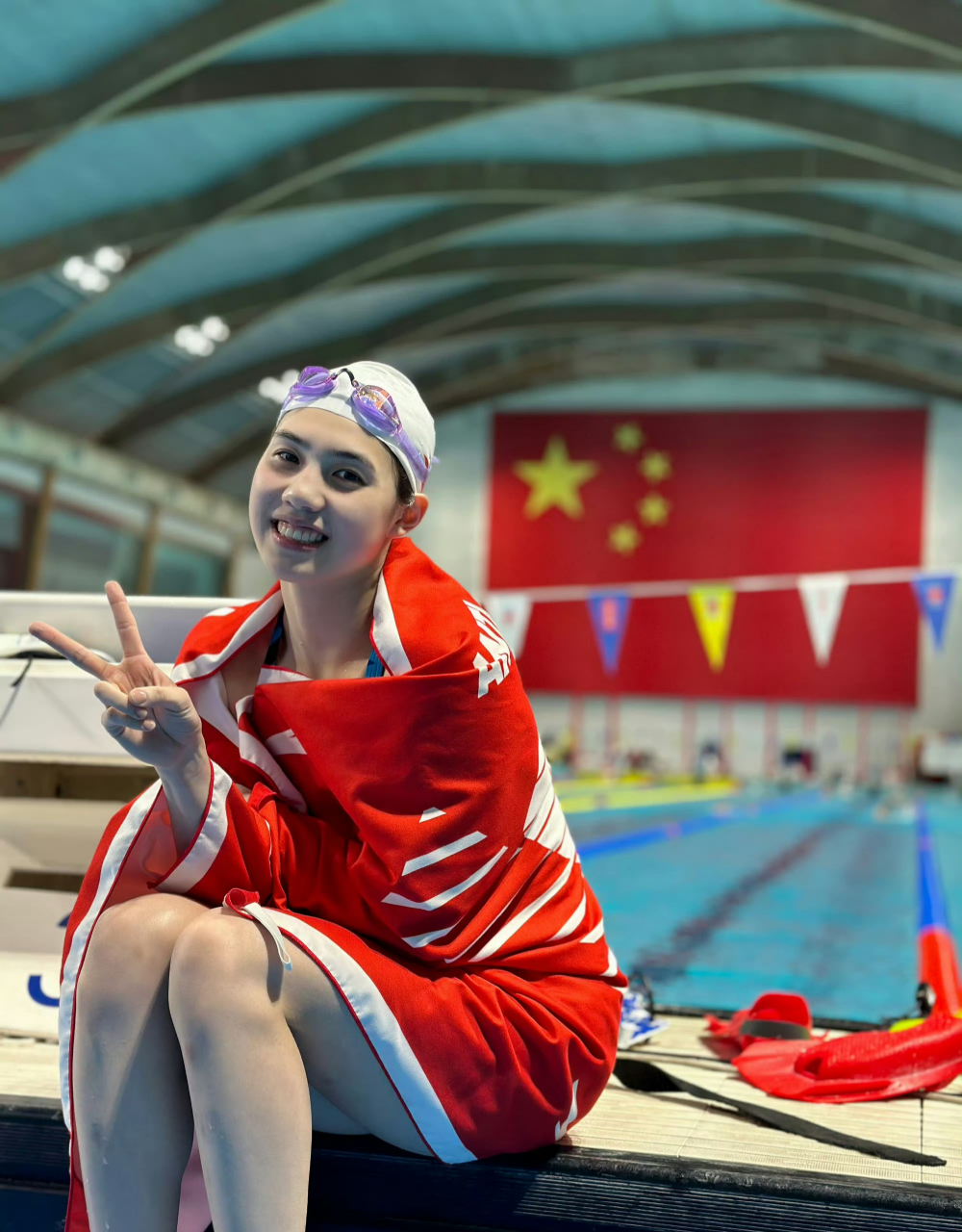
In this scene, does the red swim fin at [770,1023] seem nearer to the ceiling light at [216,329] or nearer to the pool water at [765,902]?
the pool water at [765,902]

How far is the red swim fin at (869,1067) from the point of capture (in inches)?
72.4

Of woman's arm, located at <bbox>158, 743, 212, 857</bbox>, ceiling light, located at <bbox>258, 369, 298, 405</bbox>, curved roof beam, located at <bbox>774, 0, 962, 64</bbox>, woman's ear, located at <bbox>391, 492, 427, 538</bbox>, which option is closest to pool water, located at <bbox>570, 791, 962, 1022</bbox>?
woman's ear, located at <bbox>391, 492, 427, 538</bbox>

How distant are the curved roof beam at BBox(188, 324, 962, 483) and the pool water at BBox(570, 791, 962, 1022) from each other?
24.8ft

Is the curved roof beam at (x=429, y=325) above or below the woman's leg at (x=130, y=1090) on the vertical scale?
above

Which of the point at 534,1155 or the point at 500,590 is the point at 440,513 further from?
the point at 534,1155

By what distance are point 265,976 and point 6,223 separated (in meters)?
11.0

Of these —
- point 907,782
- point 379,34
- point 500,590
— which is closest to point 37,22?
point 379,34

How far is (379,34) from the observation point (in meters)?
8.64

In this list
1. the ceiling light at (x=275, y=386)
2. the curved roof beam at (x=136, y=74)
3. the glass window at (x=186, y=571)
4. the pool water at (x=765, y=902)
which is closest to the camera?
the pool water at (x=765, y=902)

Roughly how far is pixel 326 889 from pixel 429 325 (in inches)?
563

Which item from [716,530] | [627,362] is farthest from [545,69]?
[716,530]

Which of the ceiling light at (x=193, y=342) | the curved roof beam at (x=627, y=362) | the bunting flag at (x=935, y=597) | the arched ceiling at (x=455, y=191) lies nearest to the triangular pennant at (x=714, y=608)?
the bunting flag at (x=935, y=597)

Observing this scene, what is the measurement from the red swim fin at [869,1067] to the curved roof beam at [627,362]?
15.2 metres

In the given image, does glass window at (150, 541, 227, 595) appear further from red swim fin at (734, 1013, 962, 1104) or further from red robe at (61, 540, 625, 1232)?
red robe at (61, 540, 625, 1232)
